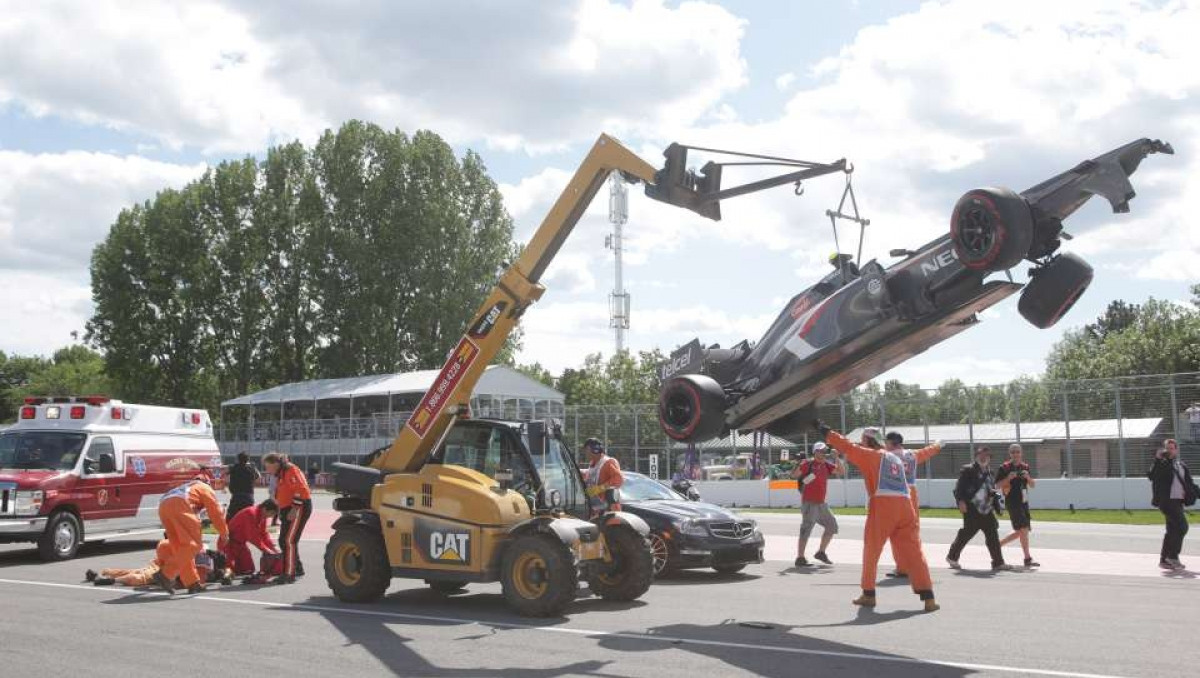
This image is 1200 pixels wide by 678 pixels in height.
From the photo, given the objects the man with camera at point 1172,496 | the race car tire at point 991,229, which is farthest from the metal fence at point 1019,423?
the race car tire at point 991,229

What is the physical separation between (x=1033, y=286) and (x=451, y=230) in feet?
165

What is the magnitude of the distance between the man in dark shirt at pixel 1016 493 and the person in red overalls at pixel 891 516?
5.22 metres

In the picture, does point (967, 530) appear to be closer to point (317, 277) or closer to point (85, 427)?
point (85, 427)

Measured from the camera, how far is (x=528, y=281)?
11.5 meters

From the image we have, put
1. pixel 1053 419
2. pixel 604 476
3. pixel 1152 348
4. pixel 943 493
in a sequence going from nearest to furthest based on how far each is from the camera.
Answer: pixel 604 476, pixel 1053 419, pixel 943 493, pixel 1152 348

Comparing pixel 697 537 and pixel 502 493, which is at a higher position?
pixel 502 493

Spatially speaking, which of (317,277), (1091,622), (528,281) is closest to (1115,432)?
(1091,622)

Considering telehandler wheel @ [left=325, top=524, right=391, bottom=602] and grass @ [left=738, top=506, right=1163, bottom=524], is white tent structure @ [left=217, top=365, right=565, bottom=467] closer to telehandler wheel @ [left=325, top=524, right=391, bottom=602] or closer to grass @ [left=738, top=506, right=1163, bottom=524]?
grass @ [left=738, top=506, right=1163, bottom=524]

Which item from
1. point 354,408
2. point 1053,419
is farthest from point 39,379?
point 1053,419

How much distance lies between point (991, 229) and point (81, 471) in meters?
14.0

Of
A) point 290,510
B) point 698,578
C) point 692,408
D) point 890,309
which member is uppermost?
point 890,309

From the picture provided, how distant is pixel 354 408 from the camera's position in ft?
168

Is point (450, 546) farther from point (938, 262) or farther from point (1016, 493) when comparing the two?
point (1016, 493)

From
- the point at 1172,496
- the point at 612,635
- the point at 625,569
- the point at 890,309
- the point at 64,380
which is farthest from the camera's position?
the point at 64,380
